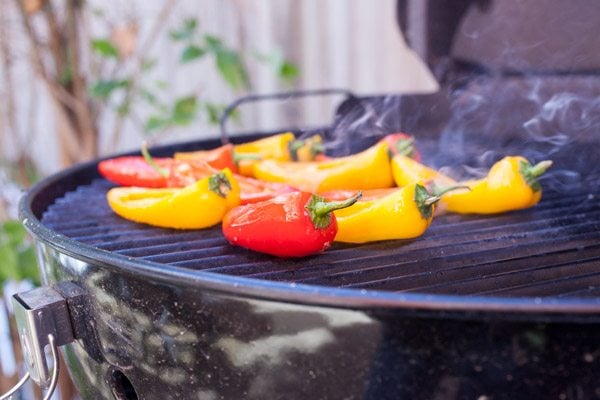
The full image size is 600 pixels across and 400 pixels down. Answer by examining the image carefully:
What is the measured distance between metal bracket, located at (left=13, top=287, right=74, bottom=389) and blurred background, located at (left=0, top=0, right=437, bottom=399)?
1.37m

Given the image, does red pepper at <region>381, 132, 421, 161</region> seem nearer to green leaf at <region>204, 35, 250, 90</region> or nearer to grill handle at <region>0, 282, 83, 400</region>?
grill handle at <region>0, 282, 83, 400</region>

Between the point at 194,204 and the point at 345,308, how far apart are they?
0.56 m

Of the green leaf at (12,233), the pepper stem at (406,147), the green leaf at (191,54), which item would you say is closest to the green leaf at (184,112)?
the green leaf at (191,54)

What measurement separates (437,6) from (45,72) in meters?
1.53

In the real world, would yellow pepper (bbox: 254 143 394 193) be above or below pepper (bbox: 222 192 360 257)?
below

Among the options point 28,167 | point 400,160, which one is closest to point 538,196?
point 400,160

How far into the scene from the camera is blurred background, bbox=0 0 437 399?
259 centimetres

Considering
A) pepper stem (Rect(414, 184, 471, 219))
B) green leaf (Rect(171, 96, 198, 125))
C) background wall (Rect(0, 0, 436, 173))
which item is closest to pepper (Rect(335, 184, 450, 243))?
pepper stem (Rect(414, 184, 471, 219))

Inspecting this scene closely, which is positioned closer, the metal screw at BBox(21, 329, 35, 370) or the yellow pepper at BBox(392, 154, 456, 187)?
the metal screw at BBox(21, 329, 35, 370)

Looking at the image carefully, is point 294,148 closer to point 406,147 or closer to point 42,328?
point 406,147

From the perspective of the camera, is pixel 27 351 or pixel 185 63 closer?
pixel 27 351

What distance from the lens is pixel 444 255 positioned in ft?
3.54

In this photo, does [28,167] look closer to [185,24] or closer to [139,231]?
[185,24]

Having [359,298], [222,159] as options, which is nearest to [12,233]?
[222,159]
